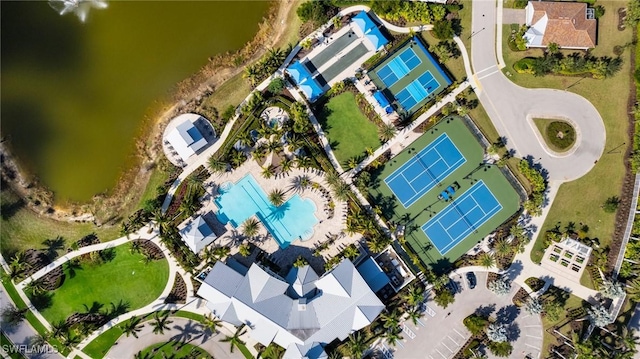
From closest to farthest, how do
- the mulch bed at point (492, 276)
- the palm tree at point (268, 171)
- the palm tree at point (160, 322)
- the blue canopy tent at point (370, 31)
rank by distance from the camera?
1. the palm tree at point (160, 322)
2. the palm tree at point (268, 171)
3. the mulch bed at point (492, 276)
4. the blue canopy tent at point (370, 31)

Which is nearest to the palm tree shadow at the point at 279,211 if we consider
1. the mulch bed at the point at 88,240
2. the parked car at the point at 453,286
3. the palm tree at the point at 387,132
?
the palm tree at the point at 387,132

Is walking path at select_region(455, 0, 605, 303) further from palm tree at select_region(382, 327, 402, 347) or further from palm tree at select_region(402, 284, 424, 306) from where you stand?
palm tree at select_region(382, 327, 402, 347)

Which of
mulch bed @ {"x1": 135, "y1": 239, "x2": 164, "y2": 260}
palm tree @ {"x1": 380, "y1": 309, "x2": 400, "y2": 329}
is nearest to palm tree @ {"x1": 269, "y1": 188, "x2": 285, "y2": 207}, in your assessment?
mulch bed @ {"x1": 135, "y1": 239, "x2": 164, "y2": 260}

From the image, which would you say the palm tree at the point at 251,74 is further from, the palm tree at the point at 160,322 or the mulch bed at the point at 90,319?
the mulch bed at the point at 90,319

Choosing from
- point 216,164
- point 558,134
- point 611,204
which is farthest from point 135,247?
point 611,204

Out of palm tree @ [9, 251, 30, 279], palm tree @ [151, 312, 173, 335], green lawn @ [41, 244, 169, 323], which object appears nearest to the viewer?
palm tree @ [151, 312, 173, 335]

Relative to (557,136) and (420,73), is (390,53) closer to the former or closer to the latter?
(420,73)
